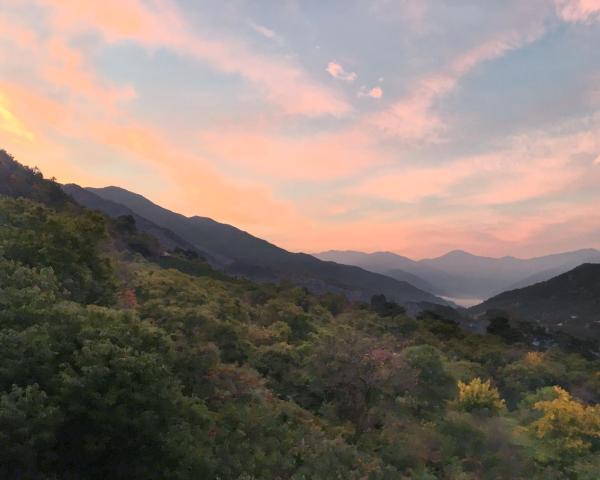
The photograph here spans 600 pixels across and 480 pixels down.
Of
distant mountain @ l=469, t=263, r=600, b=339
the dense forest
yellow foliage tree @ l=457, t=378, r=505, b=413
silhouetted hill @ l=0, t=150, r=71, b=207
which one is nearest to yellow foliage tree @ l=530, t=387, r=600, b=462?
the dense forest

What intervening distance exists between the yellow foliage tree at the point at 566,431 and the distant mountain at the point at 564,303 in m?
108

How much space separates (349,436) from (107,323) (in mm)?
11198

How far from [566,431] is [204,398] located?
16.2m

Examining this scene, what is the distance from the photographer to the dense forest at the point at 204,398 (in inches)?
397

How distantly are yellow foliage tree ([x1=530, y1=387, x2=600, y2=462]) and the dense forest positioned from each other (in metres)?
0.06

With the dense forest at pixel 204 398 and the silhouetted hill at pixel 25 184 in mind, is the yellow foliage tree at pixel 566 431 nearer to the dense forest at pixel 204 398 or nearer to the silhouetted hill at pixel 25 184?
the dense forest at pixel 204 398

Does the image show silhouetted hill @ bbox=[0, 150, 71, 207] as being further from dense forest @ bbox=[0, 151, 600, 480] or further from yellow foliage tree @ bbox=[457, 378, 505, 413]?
yellow foliage tree @ bbox=[457, 378, 505, 413]

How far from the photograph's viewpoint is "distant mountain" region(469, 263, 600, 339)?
12962 cm

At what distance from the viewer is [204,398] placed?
51.3 feet

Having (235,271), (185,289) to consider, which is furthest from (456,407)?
(235,271)

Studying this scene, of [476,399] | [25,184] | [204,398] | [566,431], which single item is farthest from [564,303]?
[204,398]

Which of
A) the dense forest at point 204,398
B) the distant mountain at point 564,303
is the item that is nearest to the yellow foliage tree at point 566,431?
the dense forest at point 204,398

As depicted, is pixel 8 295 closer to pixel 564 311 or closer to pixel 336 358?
pixel 336 358

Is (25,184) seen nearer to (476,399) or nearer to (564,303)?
(476,399)
